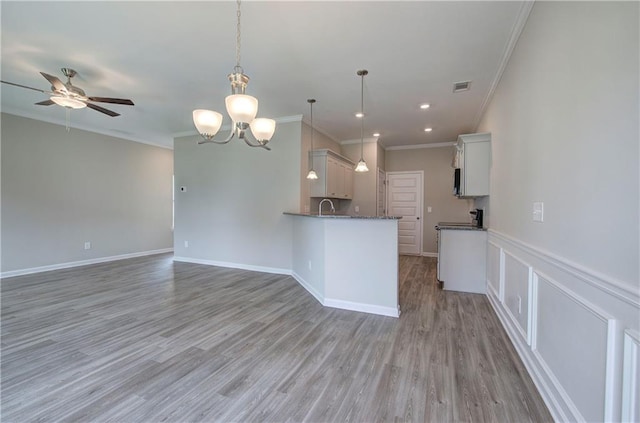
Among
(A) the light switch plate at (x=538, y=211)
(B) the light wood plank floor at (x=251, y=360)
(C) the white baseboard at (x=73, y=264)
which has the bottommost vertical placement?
(B) the light wood plank floor at (x=251, y=360)

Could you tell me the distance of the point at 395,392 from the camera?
6.19ft


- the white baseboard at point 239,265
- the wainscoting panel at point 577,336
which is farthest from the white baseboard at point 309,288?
the wainscoting panel at point 577,336

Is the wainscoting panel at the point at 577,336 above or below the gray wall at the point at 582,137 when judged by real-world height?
below

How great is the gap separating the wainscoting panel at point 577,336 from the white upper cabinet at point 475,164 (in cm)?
165

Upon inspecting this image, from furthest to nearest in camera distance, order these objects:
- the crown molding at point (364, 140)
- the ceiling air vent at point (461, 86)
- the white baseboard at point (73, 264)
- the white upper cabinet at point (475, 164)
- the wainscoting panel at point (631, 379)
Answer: the crown molding at point (364, 140) → the white baseboard at point (73, 264) → the white upper cabinet at point (475, 164) → the ceiling air vent at point (461, 86) → the wainscoting panel at point (631, 379)

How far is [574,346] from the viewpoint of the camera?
148cm

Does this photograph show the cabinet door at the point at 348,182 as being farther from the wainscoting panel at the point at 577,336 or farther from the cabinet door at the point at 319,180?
the wainscoting panel at the point at 577,336

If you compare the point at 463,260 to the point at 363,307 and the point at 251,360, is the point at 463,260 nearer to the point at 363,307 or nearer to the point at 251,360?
the point at 363,307

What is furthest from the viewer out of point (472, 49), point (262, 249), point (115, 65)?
point (262, 249)

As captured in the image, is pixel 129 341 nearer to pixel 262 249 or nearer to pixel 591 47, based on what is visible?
pixel 262 249

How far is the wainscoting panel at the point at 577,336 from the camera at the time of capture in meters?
1.09

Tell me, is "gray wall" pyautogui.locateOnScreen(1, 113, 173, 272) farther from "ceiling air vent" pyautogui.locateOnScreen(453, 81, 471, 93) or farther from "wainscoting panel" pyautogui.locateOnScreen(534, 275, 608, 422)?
"wainscoting panel" pyautogui.locateOnScreen(534, 275, 608, 422)

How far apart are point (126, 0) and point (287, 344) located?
3167 millimetres

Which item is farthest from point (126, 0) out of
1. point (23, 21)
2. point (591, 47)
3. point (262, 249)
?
point (262, 249)
